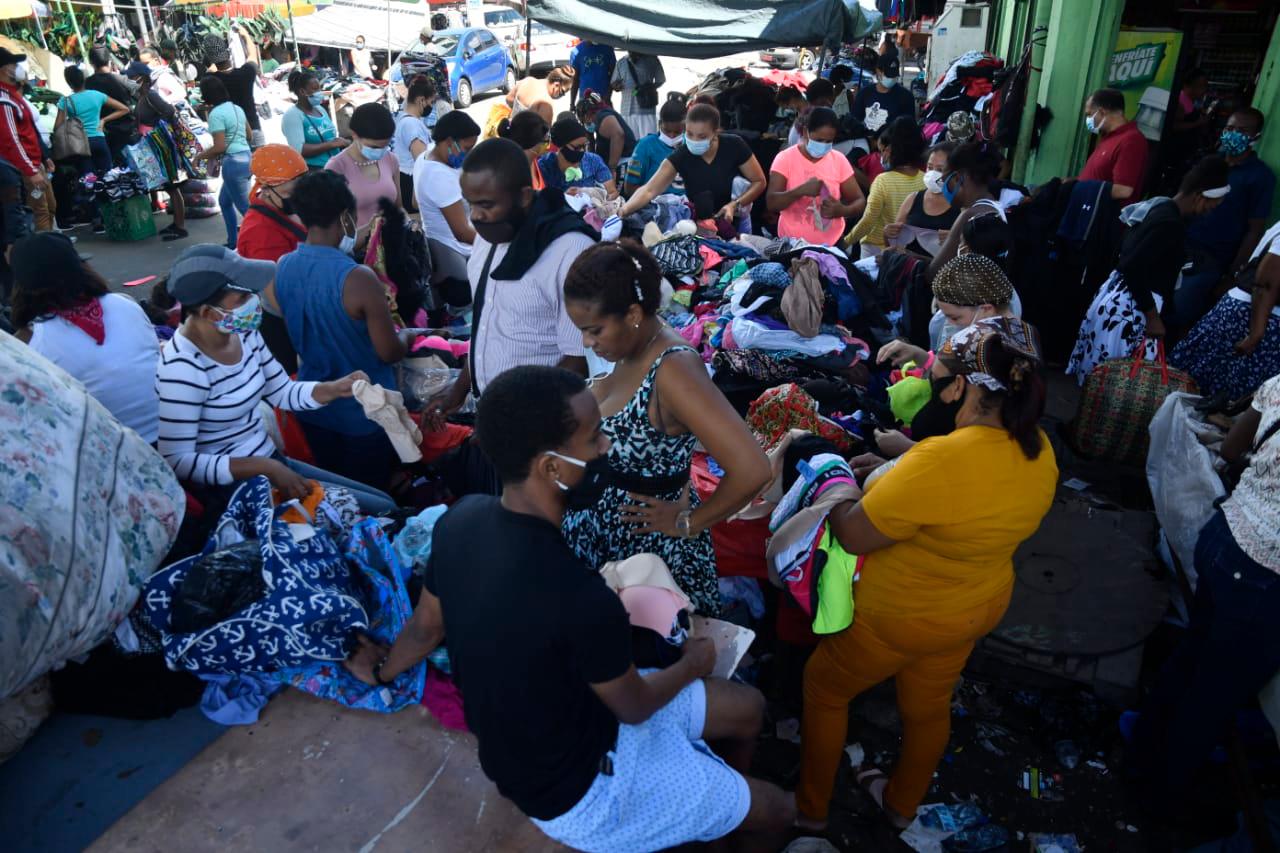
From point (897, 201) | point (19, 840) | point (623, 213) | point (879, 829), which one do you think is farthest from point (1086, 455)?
point (19, 840)

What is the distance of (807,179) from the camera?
6.39m

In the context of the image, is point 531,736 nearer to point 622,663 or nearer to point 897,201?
point 622,663

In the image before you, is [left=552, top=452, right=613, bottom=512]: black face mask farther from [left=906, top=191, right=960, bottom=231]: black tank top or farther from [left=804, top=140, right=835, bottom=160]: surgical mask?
[left=804, top=140, right=835, bottom=160]: surgical mask

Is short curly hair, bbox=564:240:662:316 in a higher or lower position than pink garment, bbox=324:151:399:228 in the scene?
higher

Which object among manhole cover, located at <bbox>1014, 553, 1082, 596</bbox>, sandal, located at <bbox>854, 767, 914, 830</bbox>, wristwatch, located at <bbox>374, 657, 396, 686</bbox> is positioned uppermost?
wristwatch, located at <bbox>374, 657, 396, 686</bbox>

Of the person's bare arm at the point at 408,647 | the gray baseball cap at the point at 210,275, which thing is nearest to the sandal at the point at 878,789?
the person's bare arm at the point at 408,647

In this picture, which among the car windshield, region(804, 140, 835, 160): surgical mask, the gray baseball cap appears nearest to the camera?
the gray baseball cap

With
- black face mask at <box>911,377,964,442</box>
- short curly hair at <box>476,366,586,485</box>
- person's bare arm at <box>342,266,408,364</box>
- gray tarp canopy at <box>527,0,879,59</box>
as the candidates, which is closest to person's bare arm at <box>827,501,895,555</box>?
black face mask at <box>911,377,964,442</box>

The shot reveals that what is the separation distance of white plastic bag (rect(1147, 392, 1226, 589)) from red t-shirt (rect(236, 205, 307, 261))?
4819 mm

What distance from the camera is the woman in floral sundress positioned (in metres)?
2.53

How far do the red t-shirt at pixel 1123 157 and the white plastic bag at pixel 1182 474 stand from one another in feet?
9.27

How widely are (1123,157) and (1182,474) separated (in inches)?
142

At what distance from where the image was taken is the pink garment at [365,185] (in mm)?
5922

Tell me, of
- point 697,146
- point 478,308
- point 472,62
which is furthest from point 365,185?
point 472,62
